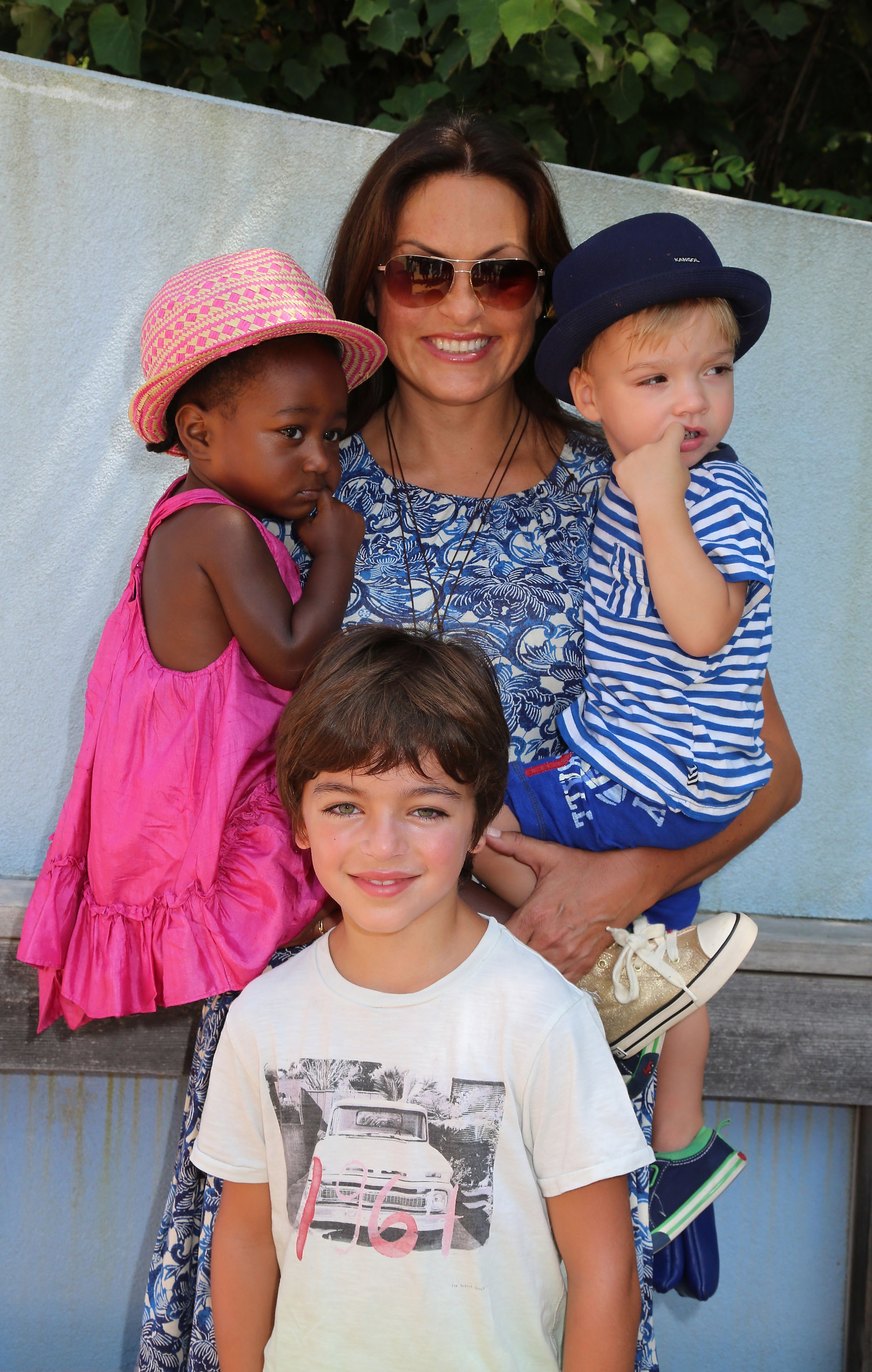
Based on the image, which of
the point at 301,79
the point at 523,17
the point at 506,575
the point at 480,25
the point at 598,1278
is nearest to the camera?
the point at 598,1278

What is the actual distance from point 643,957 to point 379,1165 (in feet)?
1.73

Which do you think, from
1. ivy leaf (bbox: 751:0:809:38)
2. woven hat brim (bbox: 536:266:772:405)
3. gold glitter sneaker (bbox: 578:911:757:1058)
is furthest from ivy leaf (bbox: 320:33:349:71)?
gold glitter sneaker (bbox: 578:911:757:1058)

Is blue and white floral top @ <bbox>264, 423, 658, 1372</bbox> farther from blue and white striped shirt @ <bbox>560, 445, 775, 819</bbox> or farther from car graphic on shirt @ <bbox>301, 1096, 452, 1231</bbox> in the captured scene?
car graphic on shirt @ <bbox>301, 1096, 452, 1231</bbox>

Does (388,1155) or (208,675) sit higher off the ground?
(208,675)

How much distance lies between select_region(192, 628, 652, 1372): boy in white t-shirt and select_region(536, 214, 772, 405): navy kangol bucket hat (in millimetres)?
678

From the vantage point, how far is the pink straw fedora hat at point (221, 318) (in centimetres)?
168

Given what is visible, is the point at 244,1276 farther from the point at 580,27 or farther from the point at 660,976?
the point at 580,27

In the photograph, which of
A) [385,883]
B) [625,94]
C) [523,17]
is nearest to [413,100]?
[523,17]

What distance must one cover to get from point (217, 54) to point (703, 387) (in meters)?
2.00

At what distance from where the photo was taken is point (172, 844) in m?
1.67

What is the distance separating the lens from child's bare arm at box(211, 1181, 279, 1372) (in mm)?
1512

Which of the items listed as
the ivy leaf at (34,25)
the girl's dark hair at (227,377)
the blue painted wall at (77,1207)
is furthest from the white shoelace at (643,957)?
the ivy leaf at (34,25)

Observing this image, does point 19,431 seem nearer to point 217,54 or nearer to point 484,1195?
point 217,54

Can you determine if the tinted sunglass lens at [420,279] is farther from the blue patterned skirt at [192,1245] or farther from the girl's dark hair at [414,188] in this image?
the blue patterned skirt at [192,1245]
